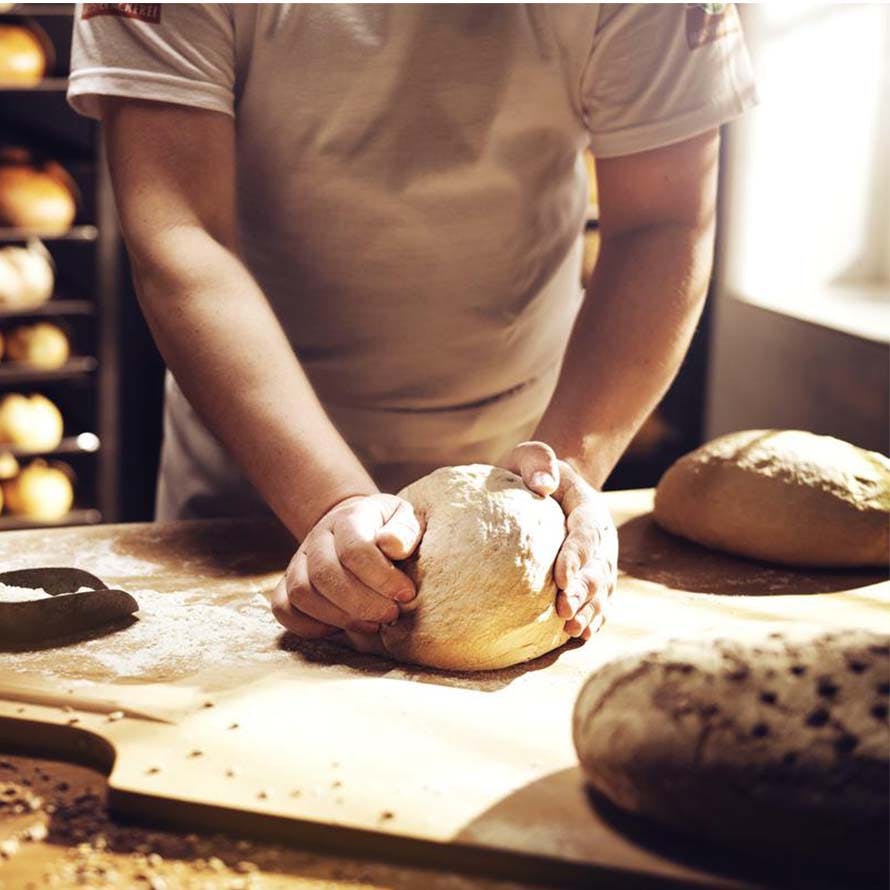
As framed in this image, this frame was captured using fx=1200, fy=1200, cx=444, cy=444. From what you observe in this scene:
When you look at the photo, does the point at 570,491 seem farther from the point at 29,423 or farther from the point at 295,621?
the point at 29,423

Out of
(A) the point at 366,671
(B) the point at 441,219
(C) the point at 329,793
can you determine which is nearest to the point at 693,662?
(C) the point at 329,793

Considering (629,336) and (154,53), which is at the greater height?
(154,53)

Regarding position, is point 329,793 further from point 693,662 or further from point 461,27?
point 461,27

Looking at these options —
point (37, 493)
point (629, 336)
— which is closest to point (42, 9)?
point (37, 493)

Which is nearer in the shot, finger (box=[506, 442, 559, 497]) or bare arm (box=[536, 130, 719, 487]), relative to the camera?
finger (box=[506, 442, 559, 497])

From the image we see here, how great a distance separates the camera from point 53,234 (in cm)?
322

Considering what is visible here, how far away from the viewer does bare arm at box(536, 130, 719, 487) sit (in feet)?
4.75

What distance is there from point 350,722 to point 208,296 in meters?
0.56

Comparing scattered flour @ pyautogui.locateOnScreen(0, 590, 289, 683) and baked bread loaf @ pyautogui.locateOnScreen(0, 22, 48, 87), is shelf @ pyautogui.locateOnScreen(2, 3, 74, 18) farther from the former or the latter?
scattered flour @ pyautogui.locateOnScreen(0, 590, 289, 683)

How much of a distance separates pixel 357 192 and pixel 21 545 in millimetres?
587

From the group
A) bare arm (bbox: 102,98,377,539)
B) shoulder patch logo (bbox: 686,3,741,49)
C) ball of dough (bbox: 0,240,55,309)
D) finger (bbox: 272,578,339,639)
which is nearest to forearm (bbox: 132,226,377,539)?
bare arm (bbox: 102,98,377,539)

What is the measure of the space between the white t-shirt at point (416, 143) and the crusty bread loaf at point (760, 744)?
2.70ft

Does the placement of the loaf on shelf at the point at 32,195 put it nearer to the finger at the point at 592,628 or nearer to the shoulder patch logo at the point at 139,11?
the shoulder patch logo at the point at 139,11

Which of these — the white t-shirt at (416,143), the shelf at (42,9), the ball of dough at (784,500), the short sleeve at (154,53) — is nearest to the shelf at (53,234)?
the shelf at (42,9)
